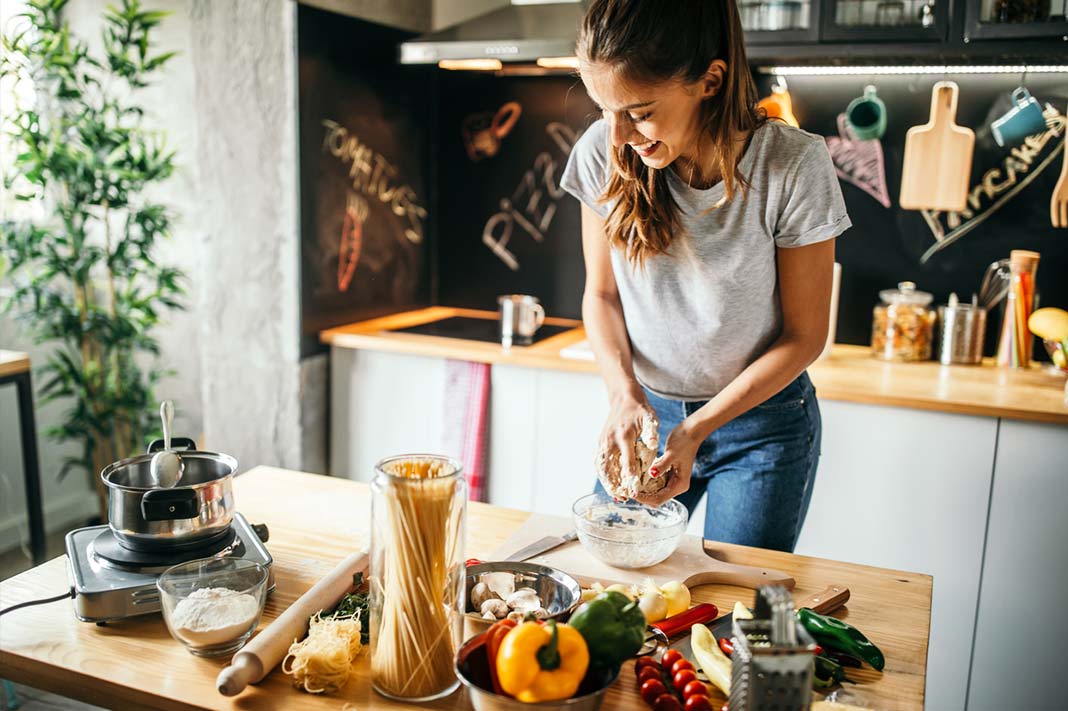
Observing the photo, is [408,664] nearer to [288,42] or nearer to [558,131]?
[288,42]

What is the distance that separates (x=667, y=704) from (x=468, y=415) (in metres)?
1.65

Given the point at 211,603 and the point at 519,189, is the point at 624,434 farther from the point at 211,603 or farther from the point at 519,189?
the point at 519,189

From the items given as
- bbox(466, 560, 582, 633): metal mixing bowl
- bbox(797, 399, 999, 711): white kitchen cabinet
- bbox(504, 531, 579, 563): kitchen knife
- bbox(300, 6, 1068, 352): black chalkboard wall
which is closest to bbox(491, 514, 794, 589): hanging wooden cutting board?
bbox(504, 531, 579, 563): kitchen knife

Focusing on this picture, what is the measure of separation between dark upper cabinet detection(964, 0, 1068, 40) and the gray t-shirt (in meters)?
1.05

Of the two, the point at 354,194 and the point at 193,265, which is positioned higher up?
the point at 354,194

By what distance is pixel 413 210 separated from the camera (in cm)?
308

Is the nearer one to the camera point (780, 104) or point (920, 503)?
point (920, 503)

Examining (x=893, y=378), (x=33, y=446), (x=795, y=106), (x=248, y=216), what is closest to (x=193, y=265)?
(x=248, y=216)

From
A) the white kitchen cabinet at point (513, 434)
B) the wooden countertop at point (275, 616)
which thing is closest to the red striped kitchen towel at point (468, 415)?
the white kitchen cabinet at point (513, 434)

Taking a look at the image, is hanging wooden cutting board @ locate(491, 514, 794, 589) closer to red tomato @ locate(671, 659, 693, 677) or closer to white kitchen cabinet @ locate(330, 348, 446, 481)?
red tomato @ locate(671, 659, 693, 677)

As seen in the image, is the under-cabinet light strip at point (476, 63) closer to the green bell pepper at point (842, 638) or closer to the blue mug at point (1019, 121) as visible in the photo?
the blue mug at point (1019, 121)

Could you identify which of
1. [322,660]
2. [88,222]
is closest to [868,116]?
[322,660]

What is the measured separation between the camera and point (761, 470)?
5.08ft

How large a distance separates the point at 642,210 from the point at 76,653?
98 centimetres
